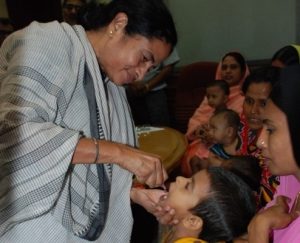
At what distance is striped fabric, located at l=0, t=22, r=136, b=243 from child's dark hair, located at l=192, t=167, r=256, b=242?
33cm

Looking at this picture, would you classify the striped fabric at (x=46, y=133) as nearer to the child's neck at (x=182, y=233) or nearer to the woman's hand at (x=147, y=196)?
the woman's hand at (x=147, y=196)

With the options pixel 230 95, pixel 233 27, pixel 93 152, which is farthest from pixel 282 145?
pixel 233 27

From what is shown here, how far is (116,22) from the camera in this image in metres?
1.23

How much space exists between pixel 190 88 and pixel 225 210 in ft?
8.93

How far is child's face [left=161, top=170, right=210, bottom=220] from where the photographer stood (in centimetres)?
141

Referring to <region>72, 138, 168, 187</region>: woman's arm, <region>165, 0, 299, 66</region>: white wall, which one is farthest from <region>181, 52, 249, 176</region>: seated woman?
<region>72, 138, 168, 187</region>: woman's arm

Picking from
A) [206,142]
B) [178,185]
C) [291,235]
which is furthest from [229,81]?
[291,235]

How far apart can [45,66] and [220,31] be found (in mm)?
3532

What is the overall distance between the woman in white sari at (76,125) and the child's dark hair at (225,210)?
0.64 ft

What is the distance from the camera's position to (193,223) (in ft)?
4.50

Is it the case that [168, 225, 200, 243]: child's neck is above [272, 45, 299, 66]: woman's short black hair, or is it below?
below

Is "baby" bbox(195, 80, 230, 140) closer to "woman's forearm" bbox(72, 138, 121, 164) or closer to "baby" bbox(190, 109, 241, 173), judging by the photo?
"baby" bbox(190, 109, 241, 173)

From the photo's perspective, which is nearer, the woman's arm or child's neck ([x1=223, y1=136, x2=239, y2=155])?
the woman's arm

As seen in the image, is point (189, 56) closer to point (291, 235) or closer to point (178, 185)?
point (178, 185)
